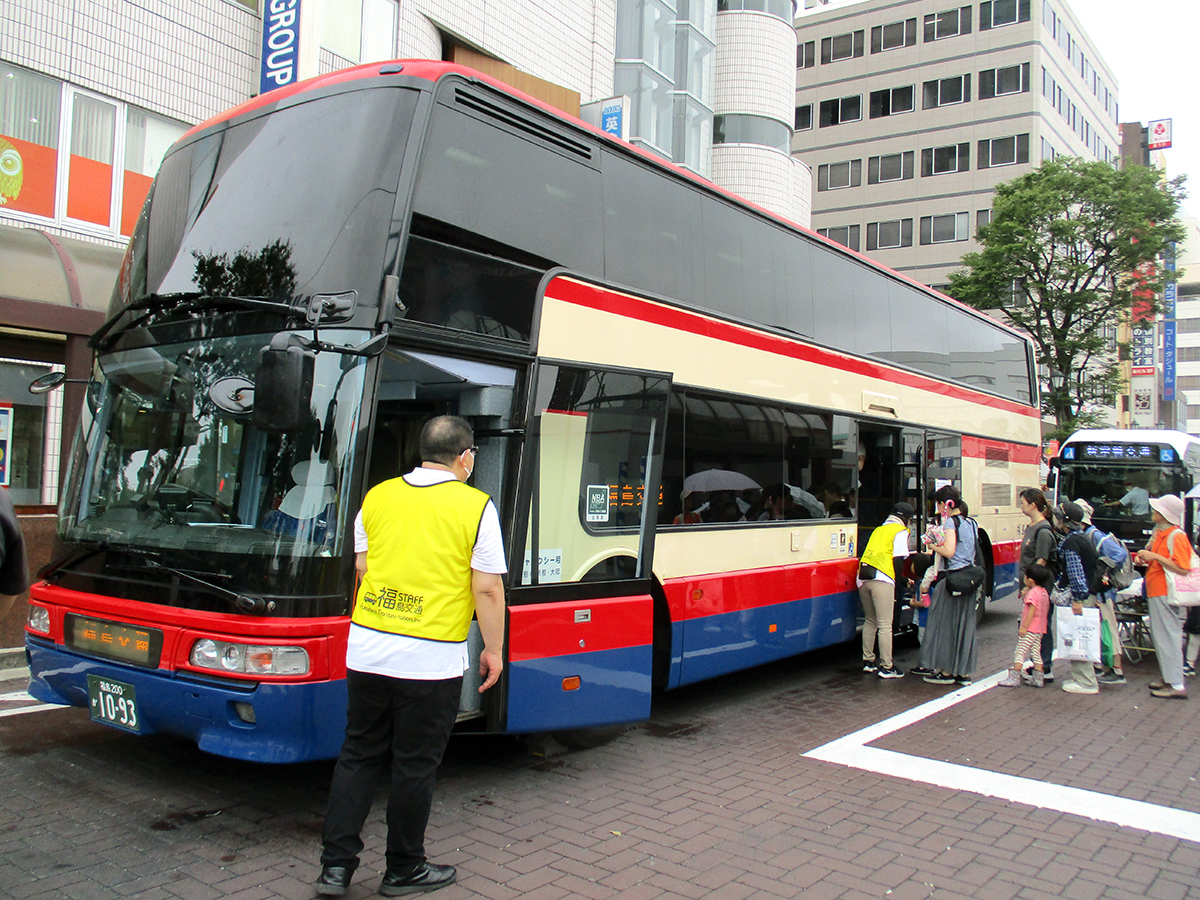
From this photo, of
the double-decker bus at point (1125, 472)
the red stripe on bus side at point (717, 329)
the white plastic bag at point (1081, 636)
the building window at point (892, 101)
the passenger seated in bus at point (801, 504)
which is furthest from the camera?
the building window at point (892, 101)

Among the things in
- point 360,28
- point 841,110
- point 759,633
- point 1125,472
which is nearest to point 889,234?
point 841,110

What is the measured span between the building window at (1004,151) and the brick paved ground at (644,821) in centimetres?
4921

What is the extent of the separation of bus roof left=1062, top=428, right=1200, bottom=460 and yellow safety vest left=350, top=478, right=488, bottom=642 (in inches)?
825

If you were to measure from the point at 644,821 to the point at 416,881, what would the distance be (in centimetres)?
147

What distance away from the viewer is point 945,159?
5200 cm

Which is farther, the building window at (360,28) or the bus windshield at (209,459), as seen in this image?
the building window at (360,28)

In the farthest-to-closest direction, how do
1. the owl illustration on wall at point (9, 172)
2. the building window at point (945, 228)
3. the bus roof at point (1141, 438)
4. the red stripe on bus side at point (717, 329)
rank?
the building window at point (945, 228) < the bus roof at point (1141, 438) < the owl illustration on wall at point (9, 172) < the red stripe on bus side at point (717, 329)

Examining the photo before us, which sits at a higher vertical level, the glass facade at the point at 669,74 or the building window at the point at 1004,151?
the building window at the point at 1004,151

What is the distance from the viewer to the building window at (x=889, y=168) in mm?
53062

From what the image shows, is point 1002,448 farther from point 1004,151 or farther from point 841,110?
point 841,110

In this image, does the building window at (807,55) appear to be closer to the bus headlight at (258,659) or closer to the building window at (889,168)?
the building window at (889,168)

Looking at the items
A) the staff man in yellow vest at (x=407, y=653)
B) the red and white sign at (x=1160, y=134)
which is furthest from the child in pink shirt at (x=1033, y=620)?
the red and white sign at (x=1160, y=134)

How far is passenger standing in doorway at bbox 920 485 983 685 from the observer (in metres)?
8.82

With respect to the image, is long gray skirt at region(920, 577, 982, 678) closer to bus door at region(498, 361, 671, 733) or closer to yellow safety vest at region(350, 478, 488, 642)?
bus door at region(498, 361, 671, 733)
